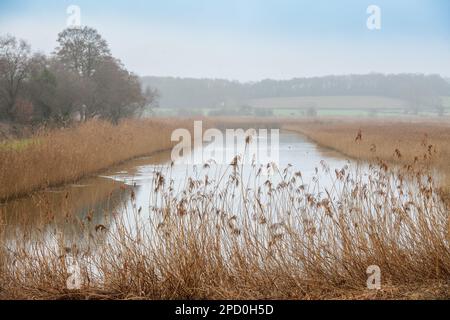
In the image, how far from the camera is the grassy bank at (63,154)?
905cm

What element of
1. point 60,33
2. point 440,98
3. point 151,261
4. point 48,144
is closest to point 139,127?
point 60,33

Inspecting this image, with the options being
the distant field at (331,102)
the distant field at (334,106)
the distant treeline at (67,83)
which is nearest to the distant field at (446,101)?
the distant field at (334,106)

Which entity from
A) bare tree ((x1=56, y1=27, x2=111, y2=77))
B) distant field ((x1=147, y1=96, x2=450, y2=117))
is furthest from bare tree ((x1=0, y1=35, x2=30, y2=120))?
distant field ((x1=147, y1=96, x2=450, y2=117))

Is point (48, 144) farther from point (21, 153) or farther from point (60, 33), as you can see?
point (60, 33)

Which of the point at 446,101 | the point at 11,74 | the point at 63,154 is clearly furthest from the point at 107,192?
the point at 446,101

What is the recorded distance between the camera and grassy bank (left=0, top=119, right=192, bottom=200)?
905cm

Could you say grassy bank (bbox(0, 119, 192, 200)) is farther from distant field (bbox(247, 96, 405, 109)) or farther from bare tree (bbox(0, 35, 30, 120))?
distant field (bbox(247, 96, 405, 109))

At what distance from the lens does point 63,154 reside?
1091 cm

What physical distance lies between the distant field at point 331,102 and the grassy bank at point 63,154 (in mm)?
15697

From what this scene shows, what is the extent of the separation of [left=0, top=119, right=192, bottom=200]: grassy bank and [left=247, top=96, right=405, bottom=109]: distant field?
1570 cm

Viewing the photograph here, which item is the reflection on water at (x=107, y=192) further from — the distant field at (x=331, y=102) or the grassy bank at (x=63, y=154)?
the distant field at (x=331, y=102)

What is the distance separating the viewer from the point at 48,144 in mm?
10633

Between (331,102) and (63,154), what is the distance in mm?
26850
